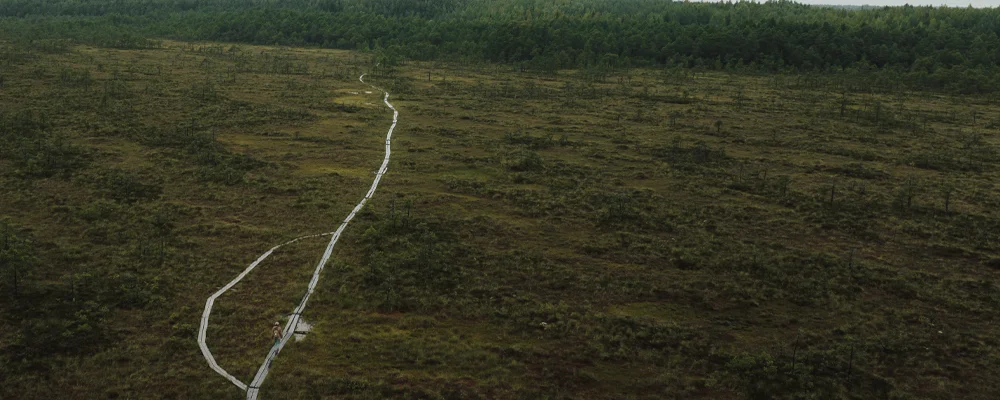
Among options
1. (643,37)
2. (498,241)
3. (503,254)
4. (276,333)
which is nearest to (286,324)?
(276,333)

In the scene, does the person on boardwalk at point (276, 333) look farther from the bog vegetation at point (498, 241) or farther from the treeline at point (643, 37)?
the treeline at point (643, 37)

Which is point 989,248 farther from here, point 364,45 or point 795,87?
point 364,45

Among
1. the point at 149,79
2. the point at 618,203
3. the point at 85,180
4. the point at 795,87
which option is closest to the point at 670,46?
the point at 795,87

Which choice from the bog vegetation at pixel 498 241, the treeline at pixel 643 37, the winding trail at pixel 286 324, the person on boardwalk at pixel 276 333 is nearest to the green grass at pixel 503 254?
the bog vegetation at pixel 498 241

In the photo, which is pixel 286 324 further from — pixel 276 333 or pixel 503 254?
pixel 503 254

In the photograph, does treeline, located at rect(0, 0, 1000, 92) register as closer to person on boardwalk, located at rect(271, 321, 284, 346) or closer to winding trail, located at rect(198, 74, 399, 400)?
winding trail, located at rect(198, 74, 399, 400)
